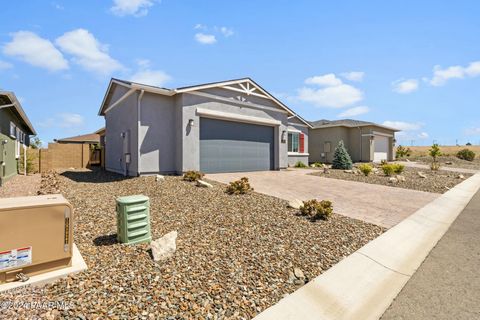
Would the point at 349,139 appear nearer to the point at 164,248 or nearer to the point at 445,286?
the point at 445,286

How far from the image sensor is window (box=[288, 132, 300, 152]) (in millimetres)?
19562

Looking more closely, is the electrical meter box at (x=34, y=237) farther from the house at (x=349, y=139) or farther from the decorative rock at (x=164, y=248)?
the house at (x=349, y=139)

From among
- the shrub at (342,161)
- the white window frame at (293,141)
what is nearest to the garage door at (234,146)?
the white window frame at (293,141)

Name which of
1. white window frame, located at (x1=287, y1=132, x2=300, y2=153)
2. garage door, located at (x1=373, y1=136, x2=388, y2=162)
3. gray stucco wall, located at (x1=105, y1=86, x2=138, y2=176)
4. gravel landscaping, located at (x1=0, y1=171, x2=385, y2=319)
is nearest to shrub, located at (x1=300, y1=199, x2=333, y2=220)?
gravel landscaping, located at (x1=0, y1=171, x2=385, y2=319)

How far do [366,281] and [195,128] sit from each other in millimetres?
9367

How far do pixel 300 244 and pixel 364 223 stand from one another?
216 centimetres

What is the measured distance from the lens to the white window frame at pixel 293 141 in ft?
64.1

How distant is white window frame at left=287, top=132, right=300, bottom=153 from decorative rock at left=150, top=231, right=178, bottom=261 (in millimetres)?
16701

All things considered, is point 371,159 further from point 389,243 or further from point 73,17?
point 73,17

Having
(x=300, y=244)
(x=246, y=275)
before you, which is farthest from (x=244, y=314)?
(x=300, y=244)

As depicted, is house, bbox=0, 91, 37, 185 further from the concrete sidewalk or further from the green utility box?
the concrete sidewalk

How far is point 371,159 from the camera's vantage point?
24766 millimetres

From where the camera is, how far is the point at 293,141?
19891mm

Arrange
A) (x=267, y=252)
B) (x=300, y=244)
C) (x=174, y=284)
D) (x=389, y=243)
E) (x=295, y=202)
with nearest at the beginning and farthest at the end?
(x=174, y=284), (x=267, y=252), (x=300, y=244), (x=389, y=243), (x=295, y=202)
